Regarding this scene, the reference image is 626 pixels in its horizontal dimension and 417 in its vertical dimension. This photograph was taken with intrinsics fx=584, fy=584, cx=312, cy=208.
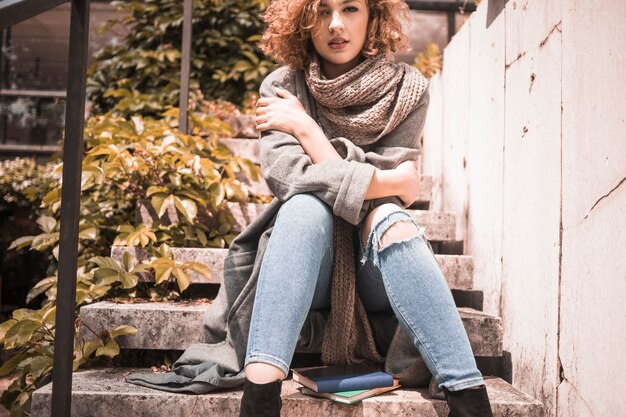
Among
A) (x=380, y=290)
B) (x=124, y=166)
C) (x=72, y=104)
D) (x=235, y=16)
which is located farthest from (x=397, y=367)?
(x=235, y=16)

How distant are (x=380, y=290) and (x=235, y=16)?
2593 millimetres

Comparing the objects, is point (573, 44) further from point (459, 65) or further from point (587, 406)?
point (459, 65)

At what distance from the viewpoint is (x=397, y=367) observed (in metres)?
1.33

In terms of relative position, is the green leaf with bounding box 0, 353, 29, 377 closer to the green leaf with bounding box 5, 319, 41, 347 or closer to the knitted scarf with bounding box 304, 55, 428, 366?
the green leaf with bounding box 5, 319, 41, 347

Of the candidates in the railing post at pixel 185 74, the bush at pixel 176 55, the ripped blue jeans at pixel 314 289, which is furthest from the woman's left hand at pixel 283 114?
the bush at pixel 176 55

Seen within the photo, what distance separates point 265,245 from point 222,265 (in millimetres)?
496

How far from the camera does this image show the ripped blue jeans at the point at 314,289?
113 centimetres

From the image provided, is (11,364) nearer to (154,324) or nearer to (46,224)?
(154,324)

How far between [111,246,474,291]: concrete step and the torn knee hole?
1.86 feet

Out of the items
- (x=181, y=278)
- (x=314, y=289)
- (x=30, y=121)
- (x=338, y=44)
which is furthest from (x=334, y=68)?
(x=30, y=121)

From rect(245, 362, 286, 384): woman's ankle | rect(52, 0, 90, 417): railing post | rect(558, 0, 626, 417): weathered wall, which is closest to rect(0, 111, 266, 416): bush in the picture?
rect(52, 0, 90, 417): railing post

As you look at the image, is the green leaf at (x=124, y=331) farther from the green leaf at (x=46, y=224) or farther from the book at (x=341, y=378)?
the green leaf at (x=46, y=224)

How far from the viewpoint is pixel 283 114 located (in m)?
1.43

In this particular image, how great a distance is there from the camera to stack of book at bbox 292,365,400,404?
122cm
